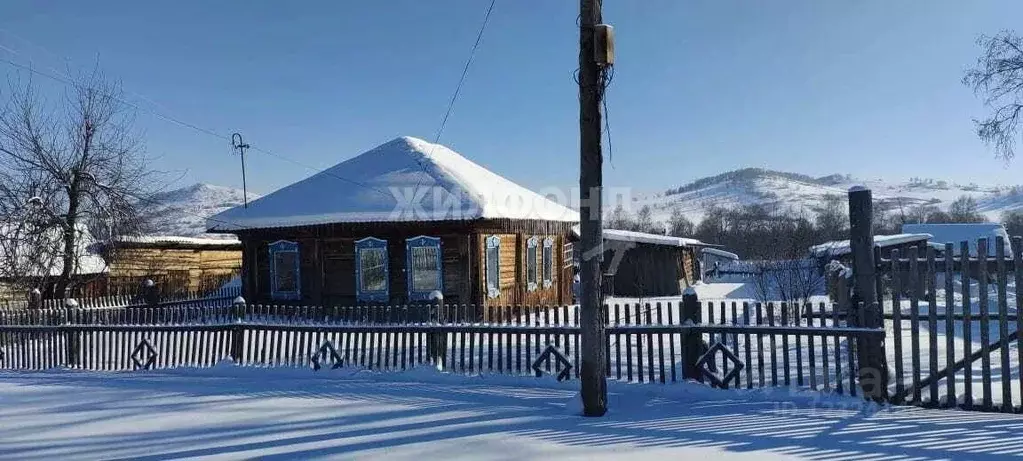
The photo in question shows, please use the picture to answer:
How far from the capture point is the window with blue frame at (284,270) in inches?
744

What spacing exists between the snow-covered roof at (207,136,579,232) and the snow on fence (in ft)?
20.2

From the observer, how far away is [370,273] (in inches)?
708

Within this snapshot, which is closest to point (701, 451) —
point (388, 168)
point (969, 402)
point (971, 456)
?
→ point (971, 456)

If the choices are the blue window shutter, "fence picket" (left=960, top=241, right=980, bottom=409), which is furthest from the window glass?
"fence picket" (left=960, top=241, right=980, bottom=409)

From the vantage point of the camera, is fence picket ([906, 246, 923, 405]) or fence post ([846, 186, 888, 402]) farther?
fence post ([846, 186, 888, 402])

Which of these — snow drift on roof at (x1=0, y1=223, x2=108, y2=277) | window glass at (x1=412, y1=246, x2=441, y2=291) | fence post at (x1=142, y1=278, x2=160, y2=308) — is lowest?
fence post at (x1=142, y1=278, x2=160, y2=308)

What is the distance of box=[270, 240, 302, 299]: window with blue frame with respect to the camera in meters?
18.9

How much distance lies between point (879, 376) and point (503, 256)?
12.4 meters

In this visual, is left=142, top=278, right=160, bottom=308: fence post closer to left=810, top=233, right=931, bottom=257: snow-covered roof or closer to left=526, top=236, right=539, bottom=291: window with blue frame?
left=526, top=236, right=539, bottom=291: window with blue frame

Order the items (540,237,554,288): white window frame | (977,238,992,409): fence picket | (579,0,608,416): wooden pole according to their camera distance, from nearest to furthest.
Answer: (977,238,992,409): fence picket < (579,0,608,416): wooden pole < (540,237,554,288): white window frame

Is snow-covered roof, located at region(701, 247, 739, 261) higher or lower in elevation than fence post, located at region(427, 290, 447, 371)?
higher

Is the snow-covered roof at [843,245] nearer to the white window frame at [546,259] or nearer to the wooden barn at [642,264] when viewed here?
the wooden barn at [642,264]

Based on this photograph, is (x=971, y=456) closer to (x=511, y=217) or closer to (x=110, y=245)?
(x=511, y=217)

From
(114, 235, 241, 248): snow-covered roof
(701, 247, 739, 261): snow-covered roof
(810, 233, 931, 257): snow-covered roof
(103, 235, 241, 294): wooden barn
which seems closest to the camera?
(114, 235, 241, 248): snow-covered roof
